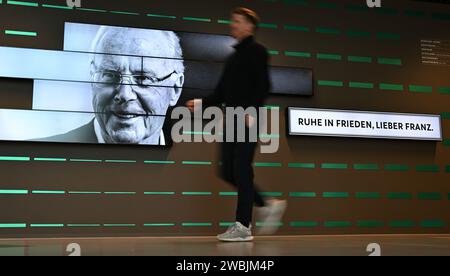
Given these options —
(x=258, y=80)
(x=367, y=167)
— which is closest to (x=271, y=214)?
(x=258, y=80)

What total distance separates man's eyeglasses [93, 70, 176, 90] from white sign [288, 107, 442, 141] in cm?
121

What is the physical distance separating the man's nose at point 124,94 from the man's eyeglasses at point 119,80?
3cm

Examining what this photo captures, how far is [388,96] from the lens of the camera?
414cm

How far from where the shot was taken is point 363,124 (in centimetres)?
397

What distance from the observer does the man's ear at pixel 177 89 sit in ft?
11.7

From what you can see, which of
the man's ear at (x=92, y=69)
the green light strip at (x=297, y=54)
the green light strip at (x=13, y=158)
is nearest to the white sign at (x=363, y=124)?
the green light strip at (x=297, y=54)

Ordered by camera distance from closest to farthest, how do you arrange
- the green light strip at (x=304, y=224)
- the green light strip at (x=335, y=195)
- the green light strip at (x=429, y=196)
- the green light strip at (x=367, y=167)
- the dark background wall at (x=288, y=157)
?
the dark background wall at (x=288, y=157) < the green light strip at (x=304, y=224) < the green light strip at (x=335, y=195) < the green light strip at (x=367, y=167) < the green light strip at (x=429, y=196)

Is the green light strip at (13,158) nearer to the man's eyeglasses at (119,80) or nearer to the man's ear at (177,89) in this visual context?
the man's eyeglasses at (119,80)

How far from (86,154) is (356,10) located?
2.81 m

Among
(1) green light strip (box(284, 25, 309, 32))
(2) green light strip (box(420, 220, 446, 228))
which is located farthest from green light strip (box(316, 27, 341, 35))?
(2) green light strip (box(420, 220, 446, 228))

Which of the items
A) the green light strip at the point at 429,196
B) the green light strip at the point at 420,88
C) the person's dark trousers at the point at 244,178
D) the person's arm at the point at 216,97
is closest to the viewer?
the person's dark trousers at the point at 244,178

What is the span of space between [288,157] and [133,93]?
143 centimetres

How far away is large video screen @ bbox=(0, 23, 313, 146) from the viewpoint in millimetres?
3293

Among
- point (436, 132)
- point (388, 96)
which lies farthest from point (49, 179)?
point (436, 132)
